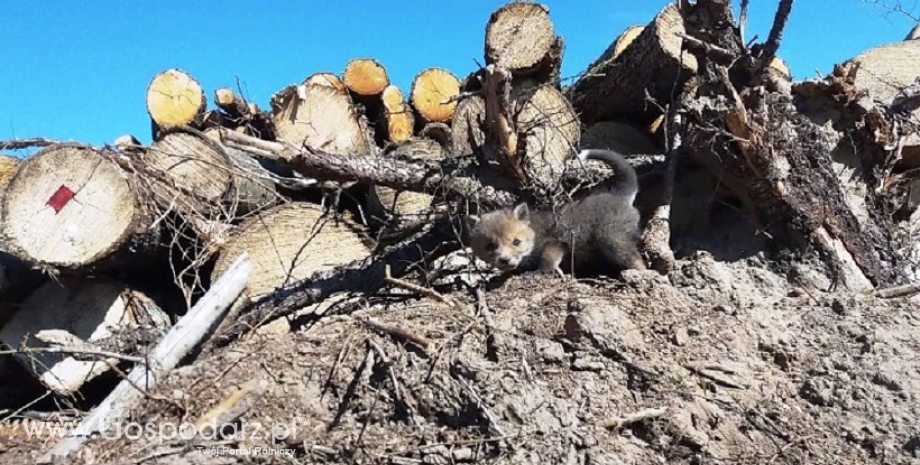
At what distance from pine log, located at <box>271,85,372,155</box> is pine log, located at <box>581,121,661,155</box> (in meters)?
1.63

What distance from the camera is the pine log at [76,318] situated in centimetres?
509

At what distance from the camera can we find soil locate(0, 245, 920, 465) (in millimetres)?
3471

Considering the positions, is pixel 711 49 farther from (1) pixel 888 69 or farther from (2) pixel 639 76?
(1) pixel 888 69

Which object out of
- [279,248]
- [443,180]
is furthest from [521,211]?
[279,248]

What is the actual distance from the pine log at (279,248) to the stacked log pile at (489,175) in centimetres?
1

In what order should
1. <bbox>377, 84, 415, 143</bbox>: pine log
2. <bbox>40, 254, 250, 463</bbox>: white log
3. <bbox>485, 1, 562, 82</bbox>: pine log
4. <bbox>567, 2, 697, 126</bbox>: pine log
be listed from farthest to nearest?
<bbox>377, 84, 415, 143</bbox>: pine log → <bbox>485, 1, 562, 82</bbox>: pine log → <bbox>567, 2, 697, 126</bbox>: pine log → <bbox>40, 254, 250, 463</bbox>: white log

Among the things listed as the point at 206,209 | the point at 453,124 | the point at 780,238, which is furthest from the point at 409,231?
the point at 780,238

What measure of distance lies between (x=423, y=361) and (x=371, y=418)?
350mm

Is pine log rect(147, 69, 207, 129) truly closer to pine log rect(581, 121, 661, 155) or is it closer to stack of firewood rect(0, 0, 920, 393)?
stack of firewood rect(0, 0, 920, 393)

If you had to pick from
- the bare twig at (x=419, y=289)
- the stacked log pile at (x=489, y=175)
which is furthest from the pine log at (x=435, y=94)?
the bare twig at (x=419, y=289)

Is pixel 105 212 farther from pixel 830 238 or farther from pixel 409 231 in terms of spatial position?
pixel 830 238

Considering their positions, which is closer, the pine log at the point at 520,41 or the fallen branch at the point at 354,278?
the fallen branch at the point at 354,278

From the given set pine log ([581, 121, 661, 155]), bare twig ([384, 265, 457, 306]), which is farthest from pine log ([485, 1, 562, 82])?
bare twig ([384, 265, 457, 306])

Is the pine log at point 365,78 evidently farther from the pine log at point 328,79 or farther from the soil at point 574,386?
the soil at point 574,386
